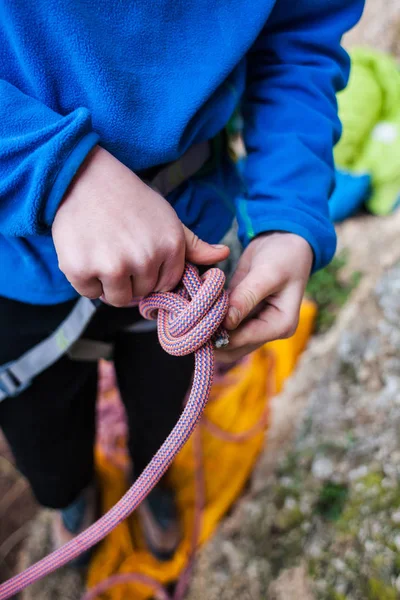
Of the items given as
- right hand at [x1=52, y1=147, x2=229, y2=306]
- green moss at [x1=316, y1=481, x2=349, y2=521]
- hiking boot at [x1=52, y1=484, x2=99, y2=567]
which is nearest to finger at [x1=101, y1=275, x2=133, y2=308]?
right hand at [x1=52, y1=147, x2=229, y2=306]

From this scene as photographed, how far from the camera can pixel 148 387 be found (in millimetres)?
1003

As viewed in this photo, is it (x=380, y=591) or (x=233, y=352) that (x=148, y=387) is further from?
(x=380, y=591)

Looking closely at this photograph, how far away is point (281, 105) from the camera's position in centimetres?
74

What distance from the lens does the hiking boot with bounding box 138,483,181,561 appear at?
55.0 inches

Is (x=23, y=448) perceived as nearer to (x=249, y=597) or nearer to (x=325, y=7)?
(x=249, y=597)

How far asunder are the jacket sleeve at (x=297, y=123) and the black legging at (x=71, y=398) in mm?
304

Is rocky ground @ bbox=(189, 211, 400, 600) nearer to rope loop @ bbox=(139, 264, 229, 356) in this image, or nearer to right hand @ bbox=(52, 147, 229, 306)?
rope loop @ bbox=(139, 264, 229, 356)

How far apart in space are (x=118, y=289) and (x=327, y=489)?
908 mm

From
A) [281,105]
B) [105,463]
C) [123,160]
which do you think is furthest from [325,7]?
[105,463]

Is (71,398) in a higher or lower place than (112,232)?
lower

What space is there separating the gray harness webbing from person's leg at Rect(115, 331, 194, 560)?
14 centimetres

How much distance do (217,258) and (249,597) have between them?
3.20ft

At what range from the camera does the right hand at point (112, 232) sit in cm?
48

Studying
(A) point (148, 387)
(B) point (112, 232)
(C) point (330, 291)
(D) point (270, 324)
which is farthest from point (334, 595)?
(C) point (330, 291)
